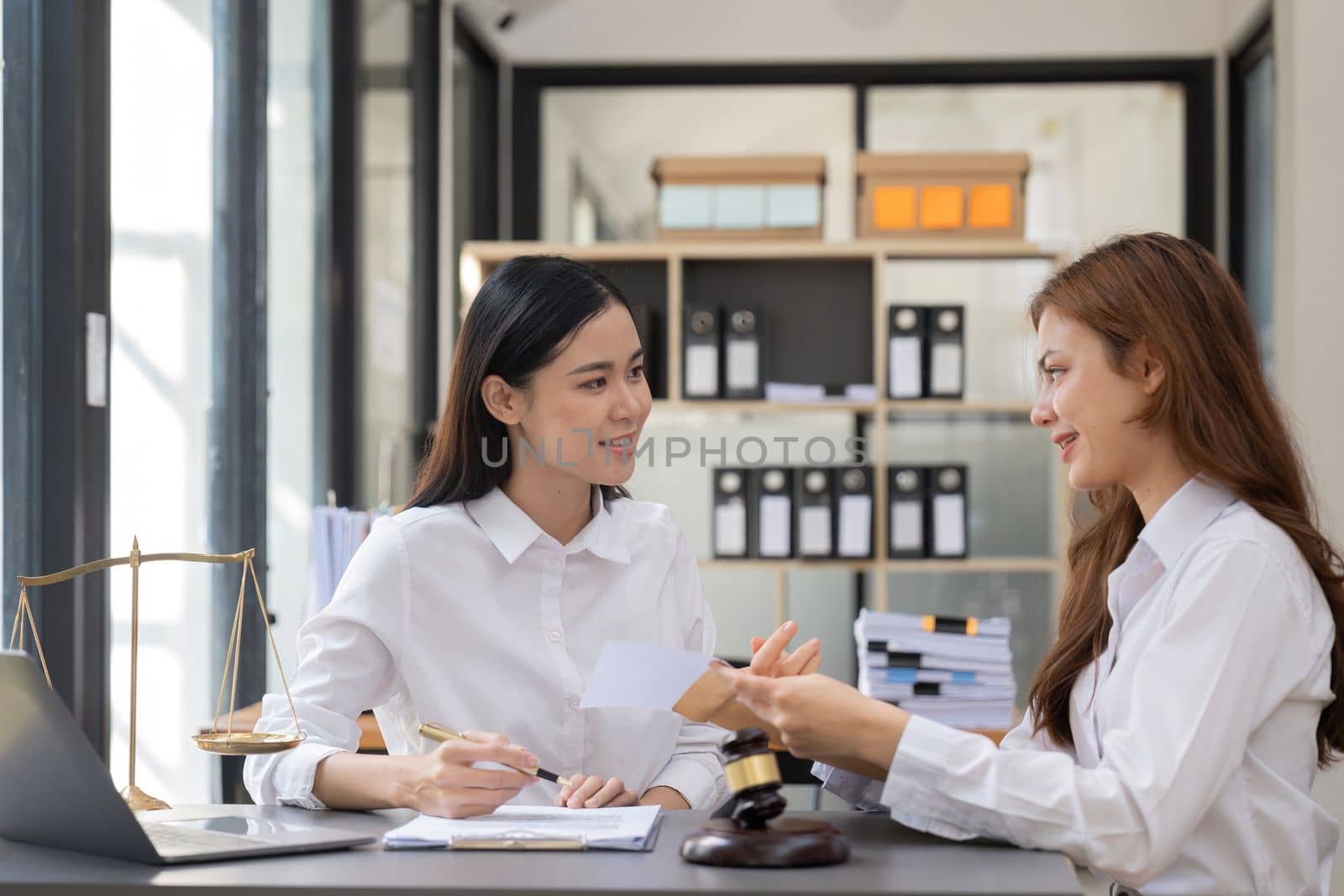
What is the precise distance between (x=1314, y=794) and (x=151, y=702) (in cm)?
246

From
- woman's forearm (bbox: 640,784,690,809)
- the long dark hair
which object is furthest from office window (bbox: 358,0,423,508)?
woman's forearm (bbox: 640,784,690,809)

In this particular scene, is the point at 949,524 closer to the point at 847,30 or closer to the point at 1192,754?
the point at 847,30

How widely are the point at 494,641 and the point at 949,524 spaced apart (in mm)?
2271

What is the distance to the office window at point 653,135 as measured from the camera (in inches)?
196

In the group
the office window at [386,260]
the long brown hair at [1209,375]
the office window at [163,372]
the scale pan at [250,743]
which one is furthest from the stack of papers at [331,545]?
the long brown hair at [1209,375]

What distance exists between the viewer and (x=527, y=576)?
1747 mm

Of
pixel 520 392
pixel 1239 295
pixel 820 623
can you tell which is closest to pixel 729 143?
pixel 820 623

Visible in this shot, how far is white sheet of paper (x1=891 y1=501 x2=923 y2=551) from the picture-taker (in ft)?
12.3

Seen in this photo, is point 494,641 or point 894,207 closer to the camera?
point 494,641

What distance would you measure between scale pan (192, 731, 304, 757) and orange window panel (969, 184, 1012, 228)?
2.92 m

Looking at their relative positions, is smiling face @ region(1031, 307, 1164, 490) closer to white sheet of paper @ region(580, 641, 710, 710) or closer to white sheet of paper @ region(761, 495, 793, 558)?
white sheet of paper @ region(580, 641, 710, 710)

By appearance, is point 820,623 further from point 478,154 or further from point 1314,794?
point 478,154

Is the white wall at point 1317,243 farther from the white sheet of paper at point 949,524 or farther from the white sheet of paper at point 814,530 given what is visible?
the white sheet of paper at point 814,530

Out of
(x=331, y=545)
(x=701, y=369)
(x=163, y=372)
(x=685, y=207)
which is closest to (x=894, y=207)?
(x=685, y=207)
